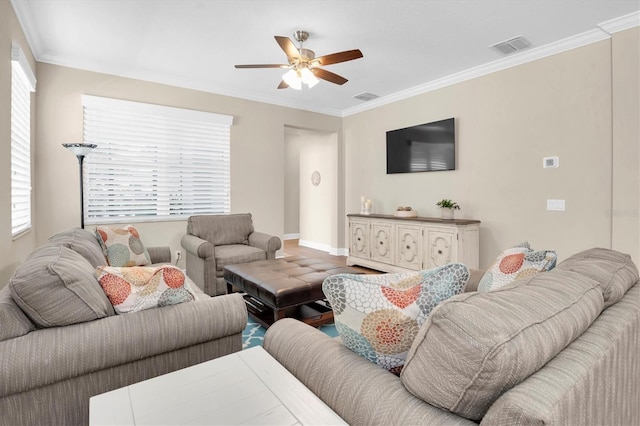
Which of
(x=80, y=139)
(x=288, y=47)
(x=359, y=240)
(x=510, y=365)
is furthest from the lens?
(x=359, y=240)

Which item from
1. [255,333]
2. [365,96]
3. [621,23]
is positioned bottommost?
[255,333]

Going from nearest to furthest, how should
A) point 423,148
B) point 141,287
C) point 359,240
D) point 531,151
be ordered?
point 141,287 < point 531,151 < point 423,148 < point 359,240

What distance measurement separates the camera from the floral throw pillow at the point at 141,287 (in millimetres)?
1475

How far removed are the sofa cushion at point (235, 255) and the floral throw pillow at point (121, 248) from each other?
0.71 meters

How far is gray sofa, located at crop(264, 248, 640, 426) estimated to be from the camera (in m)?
0.68

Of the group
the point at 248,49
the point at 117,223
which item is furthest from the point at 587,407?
the point at 117,223

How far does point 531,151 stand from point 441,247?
4.83 feet

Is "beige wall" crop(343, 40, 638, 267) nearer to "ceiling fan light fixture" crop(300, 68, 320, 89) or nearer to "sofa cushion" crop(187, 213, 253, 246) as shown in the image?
"ceiling fan light fixture" crop(300, 68, 320, 89)

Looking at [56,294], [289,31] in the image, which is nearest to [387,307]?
[56,294]

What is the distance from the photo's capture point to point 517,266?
1531mm

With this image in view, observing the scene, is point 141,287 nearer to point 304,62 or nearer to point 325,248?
point 304,62

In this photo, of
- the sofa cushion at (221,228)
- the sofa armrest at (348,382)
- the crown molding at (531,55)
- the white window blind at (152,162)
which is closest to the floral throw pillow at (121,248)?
the sofa cushion at (221,228)

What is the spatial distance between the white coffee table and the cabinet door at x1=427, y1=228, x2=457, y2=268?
3381 mm

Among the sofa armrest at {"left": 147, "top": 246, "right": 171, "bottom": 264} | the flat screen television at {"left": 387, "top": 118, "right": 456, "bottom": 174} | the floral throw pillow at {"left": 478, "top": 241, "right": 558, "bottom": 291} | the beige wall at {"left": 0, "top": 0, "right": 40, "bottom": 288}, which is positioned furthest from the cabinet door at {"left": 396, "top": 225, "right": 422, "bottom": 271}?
the beige wall at {"left": 0, "top": 0, "right": 40, "bottom": 288}
